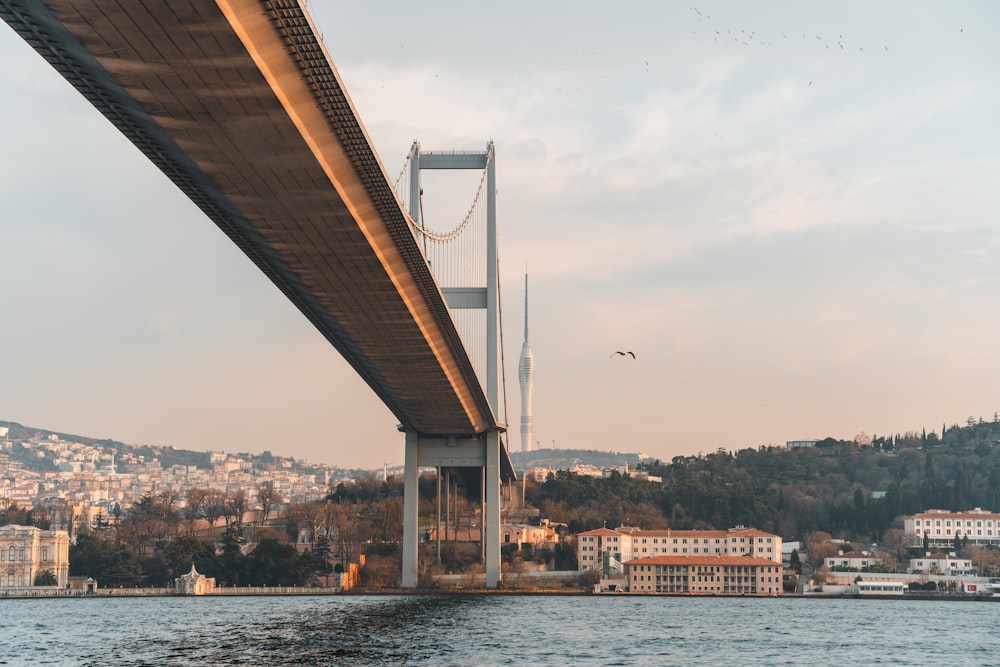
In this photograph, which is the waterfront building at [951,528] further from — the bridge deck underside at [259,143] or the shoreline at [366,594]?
the bridge deck underside at [259,143]

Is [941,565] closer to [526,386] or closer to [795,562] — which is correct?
[795,562]

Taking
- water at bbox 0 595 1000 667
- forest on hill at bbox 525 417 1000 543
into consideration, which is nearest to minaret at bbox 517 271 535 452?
forest on hill at bbox 525 417 1000 543

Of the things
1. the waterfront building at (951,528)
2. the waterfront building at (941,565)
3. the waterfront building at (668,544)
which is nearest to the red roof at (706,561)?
the waterfront building at (668,544)

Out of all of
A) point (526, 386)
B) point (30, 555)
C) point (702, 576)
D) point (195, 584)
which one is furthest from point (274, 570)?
point (526, 386)

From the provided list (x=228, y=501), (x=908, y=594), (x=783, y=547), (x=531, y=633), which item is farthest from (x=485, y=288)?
(x=228, y=501)

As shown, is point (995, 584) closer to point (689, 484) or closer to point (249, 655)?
point (689, 484)

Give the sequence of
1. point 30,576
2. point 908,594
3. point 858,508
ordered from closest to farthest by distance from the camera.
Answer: point 908,594 < point 30,576 < point 858,508
